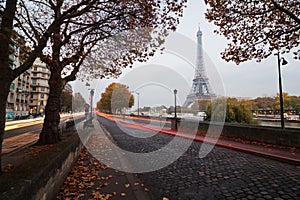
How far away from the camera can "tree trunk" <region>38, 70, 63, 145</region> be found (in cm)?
798

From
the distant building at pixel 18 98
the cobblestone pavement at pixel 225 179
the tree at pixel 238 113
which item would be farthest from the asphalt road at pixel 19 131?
→ the distant building at pixel 18 98

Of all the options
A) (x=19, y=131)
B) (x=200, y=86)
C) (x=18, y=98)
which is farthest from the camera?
(x=18, y=98)

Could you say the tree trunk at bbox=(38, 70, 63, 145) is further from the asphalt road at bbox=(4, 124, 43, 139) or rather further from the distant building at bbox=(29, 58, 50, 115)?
the distant building at bbox=(29, 58, 50, 115)

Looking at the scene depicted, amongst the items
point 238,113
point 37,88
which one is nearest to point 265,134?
point 238,113

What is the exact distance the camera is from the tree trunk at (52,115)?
7984 mm

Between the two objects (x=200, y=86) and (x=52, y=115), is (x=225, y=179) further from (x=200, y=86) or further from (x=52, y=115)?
(x=200, y=86)

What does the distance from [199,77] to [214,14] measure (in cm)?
3880

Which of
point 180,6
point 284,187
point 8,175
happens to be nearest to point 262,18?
point 180,6

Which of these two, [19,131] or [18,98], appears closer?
[19,131]

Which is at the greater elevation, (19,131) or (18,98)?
(18,98)

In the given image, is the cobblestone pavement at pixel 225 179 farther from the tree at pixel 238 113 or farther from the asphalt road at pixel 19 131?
the asphalt road at pixel 19 131

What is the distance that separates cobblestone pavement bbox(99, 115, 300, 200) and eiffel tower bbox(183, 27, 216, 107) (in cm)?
3863

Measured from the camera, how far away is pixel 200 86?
159 feet

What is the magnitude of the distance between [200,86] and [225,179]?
149 ft
